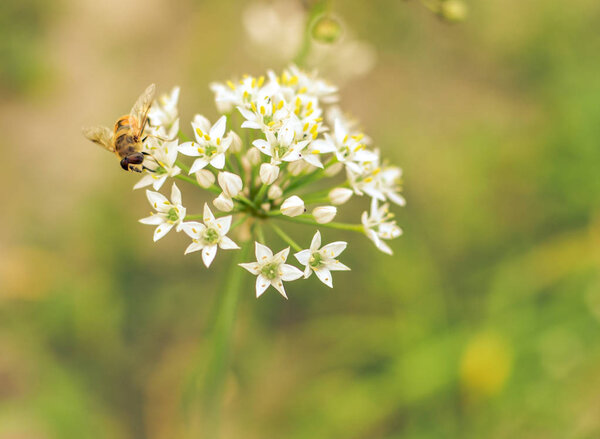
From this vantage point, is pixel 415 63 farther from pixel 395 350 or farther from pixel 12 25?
pixel 12 25

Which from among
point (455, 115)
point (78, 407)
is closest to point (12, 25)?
point (78, 407)

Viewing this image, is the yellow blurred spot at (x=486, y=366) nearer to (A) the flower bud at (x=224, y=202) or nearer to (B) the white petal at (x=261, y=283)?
(B) the white petal at (x=261, y=283)

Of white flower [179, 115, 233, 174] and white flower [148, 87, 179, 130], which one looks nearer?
white flower [179, 115, 233, 174]

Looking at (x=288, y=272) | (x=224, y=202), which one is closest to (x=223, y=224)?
(x=224, y=202)

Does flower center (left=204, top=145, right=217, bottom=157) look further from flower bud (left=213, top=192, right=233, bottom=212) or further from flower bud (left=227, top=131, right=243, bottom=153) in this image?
flower bud (left=213, top=192, right=233, bottom=212)

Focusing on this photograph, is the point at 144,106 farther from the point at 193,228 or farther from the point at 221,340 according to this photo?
the point at 221,340

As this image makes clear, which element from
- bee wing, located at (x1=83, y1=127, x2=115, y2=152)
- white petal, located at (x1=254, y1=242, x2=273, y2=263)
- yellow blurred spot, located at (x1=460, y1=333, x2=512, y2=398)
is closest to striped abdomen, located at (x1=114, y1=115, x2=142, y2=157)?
bee wing, located at (x1=83, y1=127, x2=115, y2=152)
